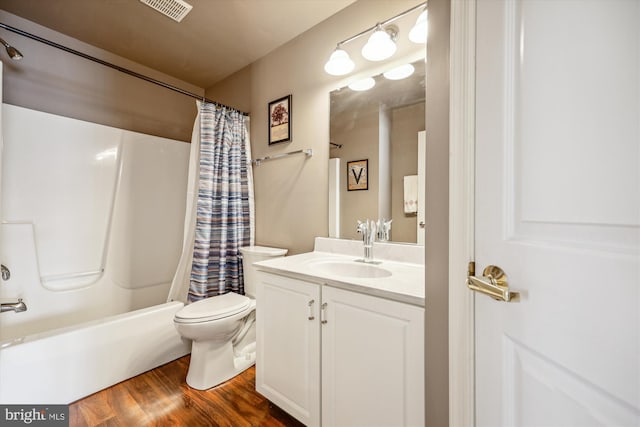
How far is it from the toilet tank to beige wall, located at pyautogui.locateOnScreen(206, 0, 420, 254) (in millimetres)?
146

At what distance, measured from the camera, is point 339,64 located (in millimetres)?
1661

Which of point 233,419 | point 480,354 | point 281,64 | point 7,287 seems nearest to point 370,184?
point 480,354

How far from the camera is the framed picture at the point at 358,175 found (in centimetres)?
168

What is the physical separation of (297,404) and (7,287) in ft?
6.40

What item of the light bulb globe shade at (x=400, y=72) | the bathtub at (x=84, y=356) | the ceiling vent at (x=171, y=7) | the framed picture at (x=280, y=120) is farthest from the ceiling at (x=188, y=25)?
the bathtub at (x=84, y=356)

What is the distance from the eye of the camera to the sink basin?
4.56 ft

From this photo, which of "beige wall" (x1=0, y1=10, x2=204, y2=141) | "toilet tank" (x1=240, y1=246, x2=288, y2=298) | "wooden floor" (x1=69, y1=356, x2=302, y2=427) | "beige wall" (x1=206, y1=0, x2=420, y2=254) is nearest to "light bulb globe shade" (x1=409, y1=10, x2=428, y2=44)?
"beige wall" (x1=206, y1=0, x2=420, y2=254)

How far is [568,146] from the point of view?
18.2 inches

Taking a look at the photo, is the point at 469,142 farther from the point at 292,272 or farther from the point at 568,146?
the point at 292,272

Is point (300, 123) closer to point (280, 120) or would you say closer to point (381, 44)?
point (280, 120)

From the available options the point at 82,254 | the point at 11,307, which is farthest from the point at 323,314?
the point at 82,254

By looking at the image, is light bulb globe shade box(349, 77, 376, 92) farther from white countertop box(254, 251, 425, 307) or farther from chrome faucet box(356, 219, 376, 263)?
white countertop box(254, 251, 425, 307)

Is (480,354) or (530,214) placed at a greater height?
(530,214)

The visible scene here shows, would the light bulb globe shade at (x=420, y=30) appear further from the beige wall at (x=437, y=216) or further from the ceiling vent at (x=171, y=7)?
the ceiling vent at (x=171, y=7)
